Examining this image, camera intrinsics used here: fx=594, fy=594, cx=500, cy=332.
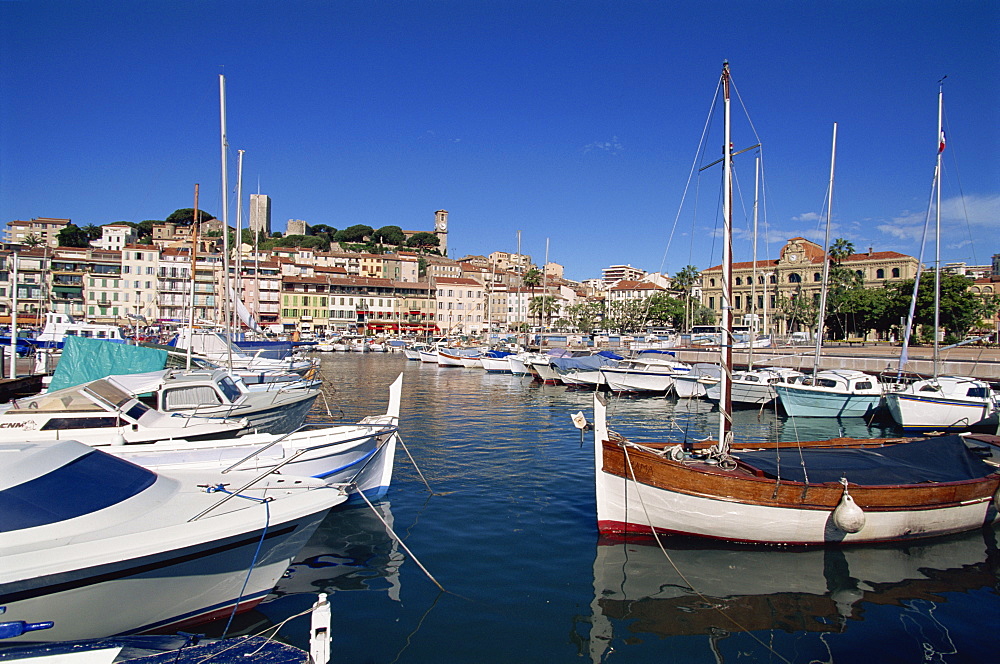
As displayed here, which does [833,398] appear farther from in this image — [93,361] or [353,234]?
[353,234]

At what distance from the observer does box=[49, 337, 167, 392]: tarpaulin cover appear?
55.7ft

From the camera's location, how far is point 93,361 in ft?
57.6

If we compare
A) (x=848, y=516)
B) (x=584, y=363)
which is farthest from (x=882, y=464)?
(x=584, y=363)

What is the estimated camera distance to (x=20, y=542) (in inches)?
236

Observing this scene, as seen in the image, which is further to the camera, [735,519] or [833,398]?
[833,398]

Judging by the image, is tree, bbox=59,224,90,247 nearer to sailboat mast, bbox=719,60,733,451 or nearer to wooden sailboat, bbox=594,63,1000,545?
sailboat mast, bbox=719,60,733,451

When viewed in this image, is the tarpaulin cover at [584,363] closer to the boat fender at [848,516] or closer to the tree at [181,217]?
the boat fender at [848,516]

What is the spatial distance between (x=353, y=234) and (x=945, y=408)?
175459 mm

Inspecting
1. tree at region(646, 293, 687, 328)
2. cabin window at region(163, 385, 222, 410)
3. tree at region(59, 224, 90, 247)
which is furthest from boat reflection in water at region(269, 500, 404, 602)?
tree at region(59, 224, 90, 247)

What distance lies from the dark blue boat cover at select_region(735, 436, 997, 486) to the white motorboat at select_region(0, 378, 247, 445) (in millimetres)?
11200

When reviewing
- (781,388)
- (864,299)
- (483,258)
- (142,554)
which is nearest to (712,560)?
(142,554)

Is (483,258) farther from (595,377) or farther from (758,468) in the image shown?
(758,468)

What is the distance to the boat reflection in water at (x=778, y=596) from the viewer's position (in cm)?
743

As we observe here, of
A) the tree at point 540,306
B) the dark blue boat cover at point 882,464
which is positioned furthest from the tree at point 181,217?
the dark blue boat cover at point 882,464
